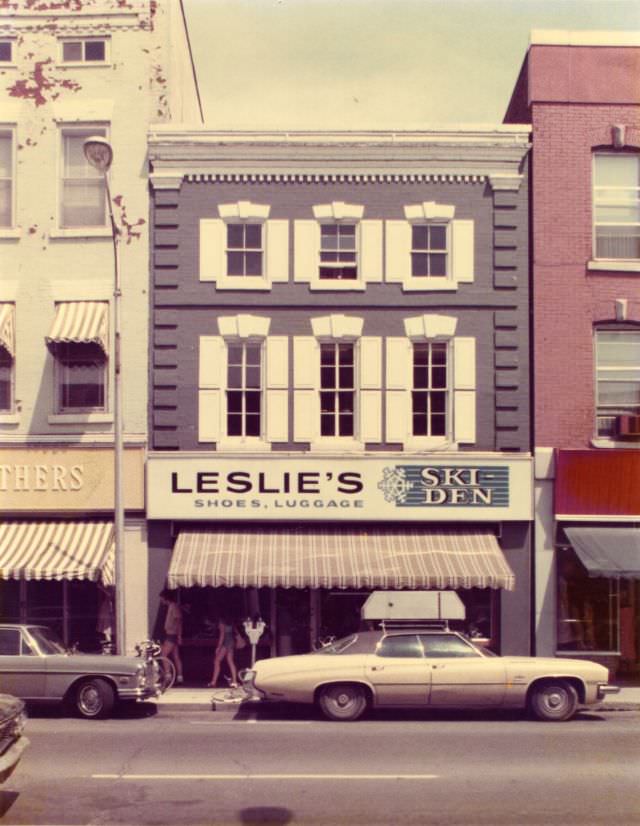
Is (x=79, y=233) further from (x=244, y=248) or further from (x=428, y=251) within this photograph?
(x=428, y=251)

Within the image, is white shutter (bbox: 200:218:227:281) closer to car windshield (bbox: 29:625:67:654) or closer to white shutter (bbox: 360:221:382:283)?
white shutter (bbox: 360:221:382:283)

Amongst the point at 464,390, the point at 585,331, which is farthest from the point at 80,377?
the point at 585,331

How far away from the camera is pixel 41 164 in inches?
779

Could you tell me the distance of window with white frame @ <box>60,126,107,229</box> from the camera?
19.9 metres

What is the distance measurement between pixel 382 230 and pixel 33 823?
13.5m

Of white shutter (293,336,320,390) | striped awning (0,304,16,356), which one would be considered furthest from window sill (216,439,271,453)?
striped awning (0,304,16,356)

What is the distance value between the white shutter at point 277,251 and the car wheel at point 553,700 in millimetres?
9197

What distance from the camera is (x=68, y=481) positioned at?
19.2 m

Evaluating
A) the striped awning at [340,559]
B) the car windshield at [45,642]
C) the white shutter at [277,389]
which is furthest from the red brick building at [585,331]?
the car windshield at [45,642]

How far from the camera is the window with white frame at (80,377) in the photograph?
64.2 feet

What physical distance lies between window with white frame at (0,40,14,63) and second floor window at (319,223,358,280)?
711 cm

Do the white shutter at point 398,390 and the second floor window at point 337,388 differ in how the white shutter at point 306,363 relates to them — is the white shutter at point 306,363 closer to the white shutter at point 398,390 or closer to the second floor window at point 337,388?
the second floor window at point 337,388

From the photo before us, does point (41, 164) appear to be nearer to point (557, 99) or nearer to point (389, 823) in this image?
point (557, 99)

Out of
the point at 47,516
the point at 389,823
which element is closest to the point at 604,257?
the point at 47,516
